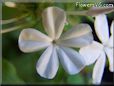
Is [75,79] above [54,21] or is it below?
below

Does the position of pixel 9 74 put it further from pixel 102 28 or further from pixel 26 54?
pixel 102 28

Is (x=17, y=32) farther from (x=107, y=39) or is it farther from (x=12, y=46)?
(x=107, y=39)

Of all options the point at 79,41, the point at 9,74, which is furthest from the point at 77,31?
the point at 9,74

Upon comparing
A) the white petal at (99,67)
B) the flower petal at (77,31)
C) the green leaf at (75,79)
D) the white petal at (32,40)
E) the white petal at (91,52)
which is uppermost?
the flower petal at (77,31)

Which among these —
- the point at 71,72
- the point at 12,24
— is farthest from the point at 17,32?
the point at 71,72

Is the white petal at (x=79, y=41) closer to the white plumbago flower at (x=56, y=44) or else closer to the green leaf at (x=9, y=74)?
the white plumbago flower at (x=56, y=44)

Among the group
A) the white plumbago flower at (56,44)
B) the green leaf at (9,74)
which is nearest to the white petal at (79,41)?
the white plumbago flower at (56,44)

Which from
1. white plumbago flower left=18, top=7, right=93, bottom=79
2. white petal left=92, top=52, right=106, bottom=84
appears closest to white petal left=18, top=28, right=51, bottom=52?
white plumbago flower left=18, top=7, right=93, bottom=79
